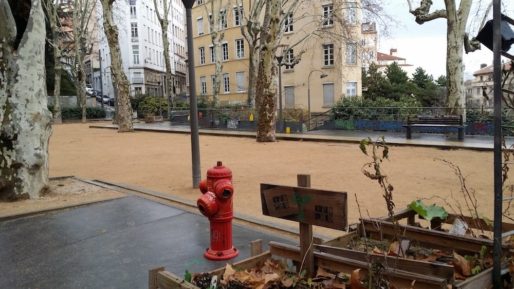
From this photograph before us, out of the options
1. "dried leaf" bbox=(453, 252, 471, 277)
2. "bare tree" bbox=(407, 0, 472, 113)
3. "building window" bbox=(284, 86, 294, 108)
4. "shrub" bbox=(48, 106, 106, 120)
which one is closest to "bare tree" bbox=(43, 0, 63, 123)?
"shrub" bbox=(48, 106, 106, 120)

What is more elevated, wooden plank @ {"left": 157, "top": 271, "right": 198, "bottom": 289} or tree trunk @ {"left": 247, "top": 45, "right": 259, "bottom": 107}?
tree trunk @ {"left": 247, "top": 45, "right": 259, "bottom": 107}

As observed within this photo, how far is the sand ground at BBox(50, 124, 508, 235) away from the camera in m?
7.60

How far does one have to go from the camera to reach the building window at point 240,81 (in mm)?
46281

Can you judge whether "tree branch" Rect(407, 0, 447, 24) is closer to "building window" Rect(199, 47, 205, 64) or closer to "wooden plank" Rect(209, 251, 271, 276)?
"wooden plank" Rect(209, 251, 271, 276)

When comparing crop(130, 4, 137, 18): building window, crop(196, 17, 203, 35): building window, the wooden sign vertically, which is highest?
crop(130, 4, 137, 18): building window

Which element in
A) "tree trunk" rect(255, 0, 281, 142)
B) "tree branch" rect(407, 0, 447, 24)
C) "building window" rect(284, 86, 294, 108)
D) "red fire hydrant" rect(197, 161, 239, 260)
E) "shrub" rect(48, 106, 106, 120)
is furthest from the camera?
"building window" rect(284, 86, 294, 108)

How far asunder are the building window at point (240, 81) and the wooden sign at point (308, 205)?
4326 cm

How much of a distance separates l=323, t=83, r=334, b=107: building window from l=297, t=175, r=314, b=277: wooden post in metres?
36.8

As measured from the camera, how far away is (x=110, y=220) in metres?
6.07

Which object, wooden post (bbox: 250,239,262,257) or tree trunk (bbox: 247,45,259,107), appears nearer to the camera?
wooden post (bbox: 250,239,262,257)

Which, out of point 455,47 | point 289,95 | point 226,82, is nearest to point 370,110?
point 455,47

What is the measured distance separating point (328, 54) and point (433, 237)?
122ft

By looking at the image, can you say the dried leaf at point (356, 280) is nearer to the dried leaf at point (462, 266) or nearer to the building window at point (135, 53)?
the dried leaf at point (462, 266)

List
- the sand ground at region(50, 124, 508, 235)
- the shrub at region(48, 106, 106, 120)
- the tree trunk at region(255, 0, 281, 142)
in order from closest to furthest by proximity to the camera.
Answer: the sand ground at region(50, 124, 508, 235), the tree trunk at region(255, 0, 281, 142), the shrub at region(48, 106, 106, 120)
